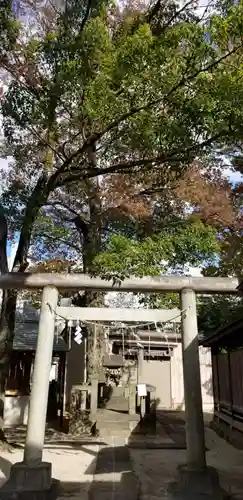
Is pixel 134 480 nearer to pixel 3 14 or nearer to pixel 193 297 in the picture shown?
pixel 193 297

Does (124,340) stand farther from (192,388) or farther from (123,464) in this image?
(192,388)

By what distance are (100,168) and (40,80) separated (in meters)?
1.93

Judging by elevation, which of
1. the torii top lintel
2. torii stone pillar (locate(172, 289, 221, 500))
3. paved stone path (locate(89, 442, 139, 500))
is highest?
the torii top lintel

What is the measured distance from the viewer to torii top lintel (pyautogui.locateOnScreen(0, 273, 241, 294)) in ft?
21.6

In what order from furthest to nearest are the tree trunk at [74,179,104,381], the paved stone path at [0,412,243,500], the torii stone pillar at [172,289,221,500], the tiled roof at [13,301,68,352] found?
the tiled roof at [13,301,68,352] → the tree trunk at [74,179,104,381] → the paved stone path at [0,412,243,500] → the torii stone pillar at [172,289,221,500]

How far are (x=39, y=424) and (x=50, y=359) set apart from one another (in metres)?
0.94

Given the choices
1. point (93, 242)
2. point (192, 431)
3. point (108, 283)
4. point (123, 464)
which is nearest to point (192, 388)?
point (192, 431)

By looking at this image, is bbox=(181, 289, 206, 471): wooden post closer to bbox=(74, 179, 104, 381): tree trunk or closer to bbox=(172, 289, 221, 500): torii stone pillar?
bbox=(172, 289, 221, 500): torii stone pillar

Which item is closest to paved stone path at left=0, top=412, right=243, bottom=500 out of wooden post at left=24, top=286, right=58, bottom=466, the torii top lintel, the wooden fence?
wooden post at left=24, top=286, right=58, bottom=466

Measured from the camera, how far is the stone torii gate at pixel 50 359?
5457 mm

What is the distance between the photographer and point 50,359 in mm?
6305

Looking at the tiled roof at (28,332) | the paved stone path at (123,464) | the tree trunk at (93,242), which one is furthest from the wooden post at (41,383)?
the tiled roof at (28,332)

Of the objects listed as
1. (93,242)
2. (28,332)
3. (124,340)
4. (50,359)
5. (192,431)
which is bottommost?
(192,431)

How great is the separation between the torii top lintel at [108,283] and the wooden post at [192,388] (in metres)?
0.17
